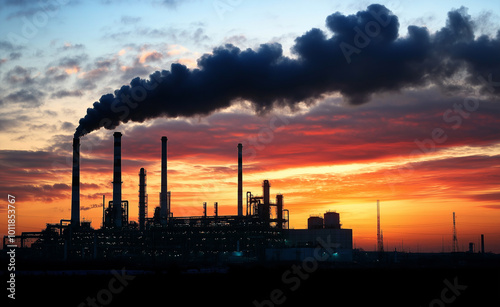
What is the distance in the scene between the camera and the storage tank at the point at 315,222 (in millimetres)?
96188

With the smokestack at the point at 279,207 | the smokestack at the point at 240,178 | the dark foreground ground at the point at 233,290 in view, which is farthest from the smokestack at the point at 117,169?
the dark foreground ground at the point at 233,290

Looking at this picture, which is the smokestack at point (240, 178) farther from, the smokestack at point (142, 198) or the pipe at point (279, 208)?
the smokestack at point (142, 198)

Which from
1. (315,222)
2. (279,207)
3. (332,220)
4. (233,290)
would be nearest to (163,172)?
(279,207)

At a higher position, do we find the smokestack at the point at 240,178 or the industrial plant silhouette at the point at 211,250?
the smokestack at the point at 240,178

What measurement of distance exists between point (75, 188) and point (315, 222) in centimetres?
4023

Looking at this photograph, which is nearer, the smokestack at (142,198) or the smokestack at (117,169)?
the smokestack at (117,169)

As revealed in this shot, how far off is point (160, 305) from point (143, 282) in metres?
14.0

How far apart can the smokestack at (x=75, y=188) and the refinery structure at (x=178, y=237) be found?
0.15m

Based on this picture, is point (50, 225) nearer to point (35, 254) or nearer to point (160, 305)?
point (35, 254)

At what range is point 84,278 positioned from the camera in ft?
154

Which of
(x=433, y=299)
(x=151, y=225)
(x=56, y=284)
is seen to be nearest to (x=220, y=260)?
(x=151, y=225)

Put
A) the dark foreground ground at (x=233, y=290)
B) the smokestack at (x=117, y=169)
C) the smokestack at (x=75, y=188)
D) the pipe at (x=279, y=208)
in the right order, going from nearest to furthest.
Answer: the dark foreground ground at (x=233, y=290)
the smokestack at (x=75, y=188)
the smokestack at (x=117, y=169)
the pipe at (x=279, y=208)

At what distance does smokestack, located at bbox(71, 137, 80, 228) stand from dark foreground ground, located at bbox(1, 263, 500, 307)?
2712 cm

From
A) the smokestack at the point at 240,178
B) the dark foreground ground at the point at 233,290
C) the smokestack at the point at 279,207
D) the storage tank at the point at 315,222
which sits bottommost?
the dark foreground ground at the point at 233,290
